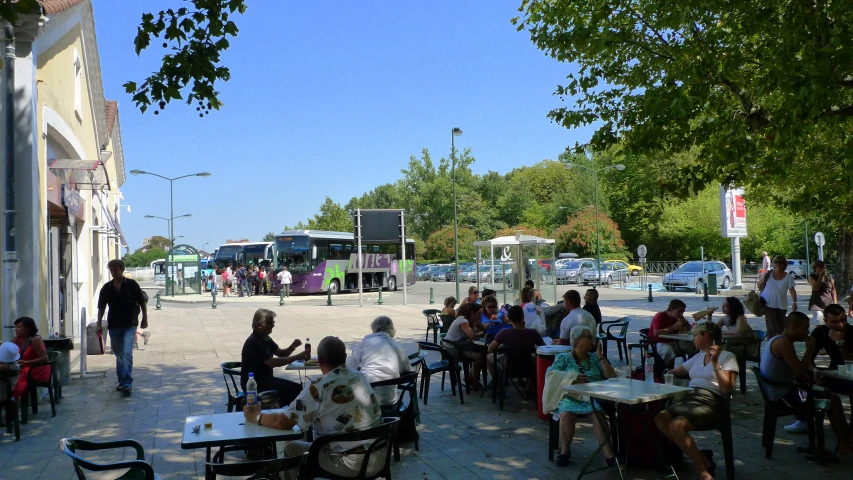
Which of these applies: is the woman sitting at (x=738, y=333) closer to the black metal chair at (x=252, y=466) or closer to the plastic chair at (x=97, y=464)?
the black metal chair at (x=252, y=466)

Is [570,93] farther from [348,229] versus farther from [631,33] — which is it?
[348,229]

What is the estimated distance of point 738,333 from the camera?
28.5 feet

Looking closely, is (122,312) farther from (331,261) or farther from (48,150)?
(331,261)

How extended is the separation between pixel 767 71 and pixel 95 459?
820cm

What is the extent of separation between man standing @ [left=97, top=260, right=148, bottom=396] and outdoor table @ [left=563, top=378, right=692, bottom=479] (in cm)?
628

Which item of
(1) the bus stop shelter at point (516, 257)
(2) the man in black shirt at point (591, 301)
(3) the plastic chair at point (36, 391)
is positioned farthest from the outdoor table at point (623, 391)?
(1) the bus stop shelter at point (516, 257)

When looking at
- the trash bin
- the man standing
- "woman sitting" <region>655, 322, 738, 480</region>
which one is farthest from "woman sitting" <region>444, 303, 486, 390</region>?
the trash bin

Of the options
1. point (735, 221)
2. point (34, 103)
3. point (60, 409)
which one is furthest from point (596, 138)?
point (735, 221)

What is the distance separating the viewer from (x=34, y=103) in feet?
35.6

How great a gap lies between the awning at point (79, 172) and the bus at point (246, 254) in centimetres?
2483

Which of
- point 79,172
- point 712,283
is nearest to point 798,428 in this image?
point 79,172

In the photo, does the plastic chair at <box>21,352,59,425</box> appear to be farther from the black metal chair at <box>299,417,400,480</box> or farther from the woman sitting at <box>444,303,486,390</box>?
the black metal chair at <box>299,417,400,480</box>

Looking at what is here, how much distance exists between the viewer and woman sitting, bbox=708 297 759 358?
8711 millimetres

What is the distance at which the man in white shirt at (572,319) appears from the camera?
8.12 metres
